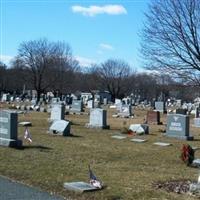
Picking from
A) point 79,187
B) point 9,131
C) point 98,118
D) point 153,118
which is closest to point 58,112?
point 98,118

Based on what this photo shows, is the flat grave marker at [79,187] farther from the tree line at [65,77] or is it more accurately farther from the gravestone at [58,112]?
the tree line at [65,77]

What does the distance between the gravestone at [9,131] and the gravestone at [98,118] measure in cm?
990

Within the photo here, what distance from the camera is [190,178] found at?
10.4 metres

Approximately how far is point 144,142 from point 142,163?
6066 millimetres

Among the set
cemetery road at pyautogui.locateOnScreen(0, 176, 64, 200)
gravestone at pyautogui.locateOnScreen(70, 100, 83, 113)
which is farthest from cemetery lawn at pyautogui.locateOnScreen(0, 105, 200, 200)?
gravestone at pyautogui.locateOnScreen(70, 100, 83, 113)

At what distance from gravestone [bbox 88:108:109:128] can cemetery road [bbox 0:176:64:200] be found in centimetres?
1588

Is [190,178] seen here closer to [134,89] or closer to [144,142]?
[144,142]

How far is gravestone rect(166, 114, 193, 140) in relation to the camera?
2125 cm

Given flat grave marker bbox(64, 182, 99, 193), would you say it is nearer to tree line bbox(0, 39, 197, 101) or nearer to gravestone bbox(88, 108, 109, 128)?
gravestone bbox(88, 108, 109, 128)

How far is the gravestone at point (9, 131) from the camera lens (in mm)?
15172

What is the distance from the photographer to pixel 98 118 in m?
25.5

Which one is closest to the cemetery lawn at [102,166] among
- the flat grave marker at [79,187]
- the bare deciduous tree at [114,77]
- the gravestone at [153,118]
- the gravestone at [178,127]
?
the flat grave marker at [79,187]

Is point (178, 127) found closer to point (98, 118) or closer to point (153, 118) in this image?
point (98, 118)

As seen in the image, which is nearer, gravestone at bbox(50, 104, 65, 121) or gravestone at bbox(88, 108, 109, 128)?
gravestone at bbox(88, 108, 109, 128)
